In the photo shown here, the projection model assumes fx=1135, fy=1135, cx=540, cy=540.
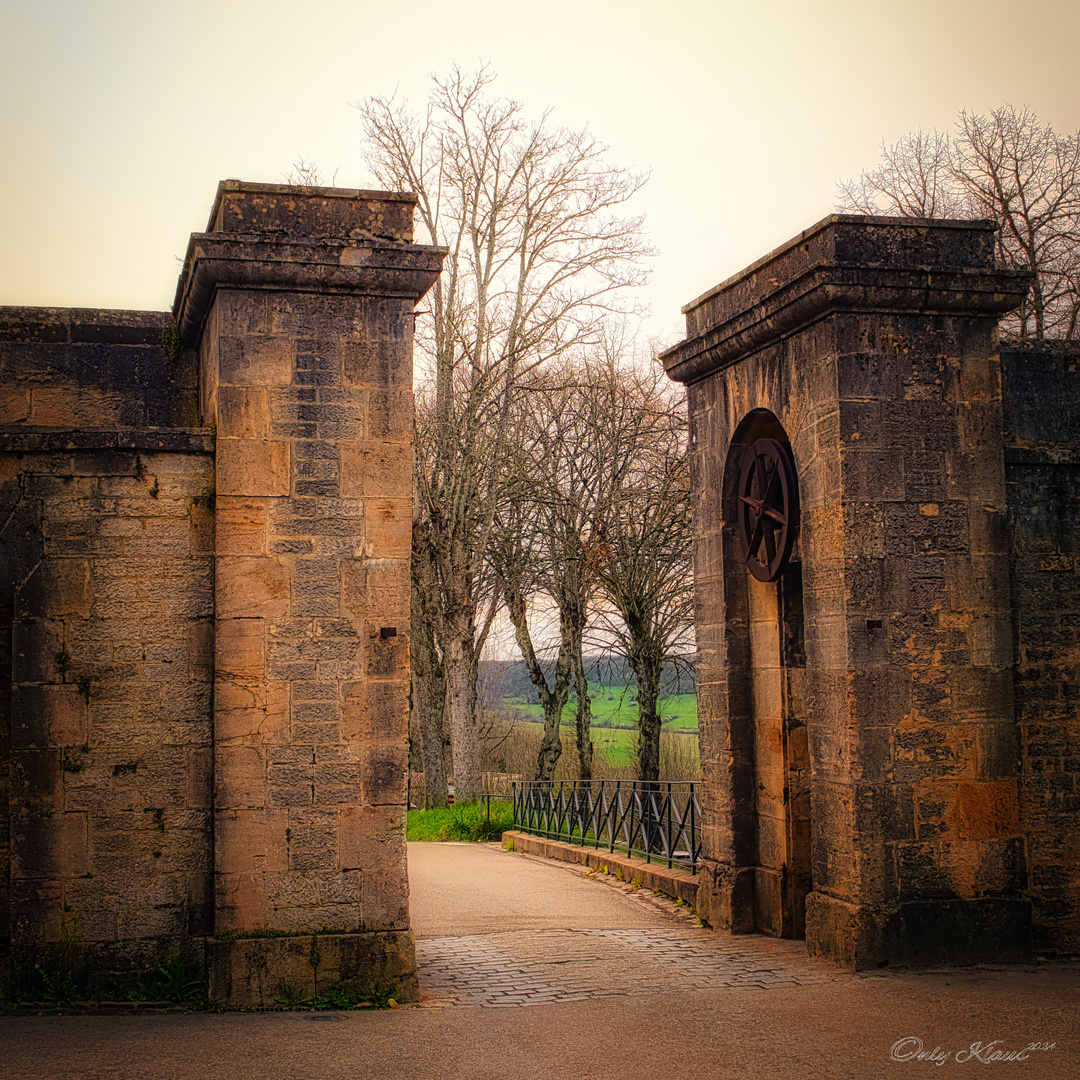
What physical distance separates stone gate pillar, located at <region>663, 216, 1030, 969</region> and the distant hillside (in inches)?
196

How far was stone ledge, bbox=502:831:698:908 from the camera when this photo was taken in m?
9.65

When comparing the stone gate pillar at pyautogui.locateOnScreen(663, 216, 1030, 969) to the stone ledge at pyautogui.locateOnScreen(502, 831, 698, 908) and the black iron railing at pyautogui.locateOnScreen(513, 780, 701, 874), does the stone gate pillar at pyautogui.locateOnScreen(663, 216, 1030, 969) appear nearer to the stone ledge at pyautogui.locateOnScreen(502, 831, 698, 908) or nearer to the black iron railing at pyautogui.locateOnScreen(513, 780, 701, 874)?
the stone ledge at pyautogui.locateOnScreen(502, 831, 698, 908)

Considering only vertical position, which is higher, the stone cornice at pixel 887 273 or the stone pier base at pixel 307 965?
the stone cornice at pixel 887 273

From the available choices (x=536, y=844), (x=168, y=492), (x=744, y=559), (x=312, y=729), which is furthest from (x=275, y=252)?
(x=536, y=844)

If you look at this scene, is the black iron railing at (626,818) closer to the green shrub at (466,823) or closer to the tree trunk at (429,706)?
the green shrub at (466,823)

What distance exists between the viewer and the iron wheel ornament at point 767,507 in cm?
796

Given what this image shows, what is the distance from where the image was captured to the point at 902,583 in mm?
Result: 7258

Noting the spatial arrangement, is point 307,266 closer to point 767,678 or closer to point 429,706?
point 767,678

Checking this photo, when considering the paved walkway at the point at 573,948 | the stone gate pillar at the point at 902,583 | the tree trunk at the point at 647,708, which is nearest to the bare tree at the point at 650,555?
the tree trunk at the point at 647,708

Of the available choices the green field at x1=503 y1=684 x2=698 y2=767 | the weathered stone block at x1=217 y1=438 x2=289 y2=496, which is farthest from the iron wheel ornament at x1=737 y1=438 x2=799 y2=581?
the green field at x1=503 y1=684 x2=698 y2=767

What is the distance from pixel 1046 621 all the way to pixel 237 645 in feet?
17.3

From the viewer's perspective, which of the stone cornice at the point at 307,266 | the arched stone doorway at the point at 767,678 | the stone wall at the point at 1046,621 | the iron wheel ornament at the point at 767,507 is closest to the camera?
the stone cornice at the point at 307,266

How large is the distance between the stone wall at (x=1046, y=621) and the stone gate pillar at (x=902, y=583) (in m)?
0.30

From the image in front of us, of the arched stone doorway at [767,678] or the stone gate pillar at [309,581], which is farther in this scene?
the arched stone doorway at [767,678]
